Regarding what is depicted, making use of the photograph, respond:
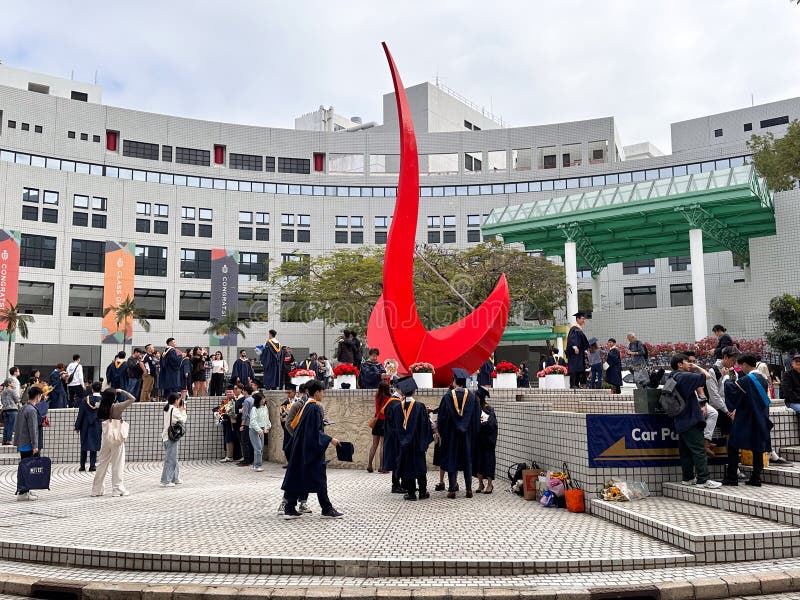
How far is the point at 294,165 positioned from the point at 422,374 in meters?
40.7

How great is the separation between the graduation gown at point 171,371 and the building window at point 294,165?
37.1 metres

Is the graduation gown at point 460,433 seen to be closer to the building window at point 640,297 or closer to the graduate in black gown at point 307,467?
the graduate in black gown at point 307,467

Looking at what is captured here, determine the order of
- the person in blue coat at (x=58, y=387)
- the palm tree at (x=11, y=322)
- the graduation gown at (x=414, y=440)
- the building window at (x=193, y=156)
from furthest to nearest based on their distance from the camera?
the building window at (x=193, y=156) → the palm tree at (x=11, y=322) → the person in blue coat at (x=58, y=387) → the graduation gown at (x=414, y=440)

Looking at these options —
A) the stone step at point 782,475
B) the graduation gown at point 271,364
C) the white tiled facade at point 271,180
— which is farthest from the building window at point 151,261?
the stone step at point 782,475

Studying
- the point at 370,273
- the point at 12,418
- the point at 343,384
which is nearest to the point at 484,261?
the point at 370,273

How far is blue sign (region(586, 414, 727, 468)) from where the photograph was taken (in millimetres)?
8602

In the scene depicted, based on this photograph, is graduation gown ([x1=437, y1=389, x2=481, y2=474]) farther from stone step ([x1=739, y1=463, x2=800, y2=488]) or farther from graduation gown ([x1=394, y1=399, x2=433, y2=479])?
stone step ([x1=739, y1=463, x2=800, y2=488])

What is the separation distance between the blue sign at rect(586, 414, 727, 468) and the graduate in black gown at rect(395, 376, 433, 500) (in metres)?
2.32

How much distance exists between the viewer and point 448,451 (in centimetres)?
980

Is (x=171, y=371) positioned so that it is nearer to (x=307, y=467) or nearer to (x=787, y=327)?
(x=307, y=467)

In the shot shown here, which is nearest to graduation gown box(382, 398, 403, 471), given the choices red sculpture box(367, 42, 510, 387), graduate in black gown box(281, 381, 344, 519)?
graduate in black gown box(281, 381, 344, 519)

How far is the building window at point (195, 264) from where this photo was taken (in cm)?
4869

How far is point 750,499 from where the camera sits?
23.5ft

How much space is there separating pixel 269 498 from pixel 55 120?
43.5 m
